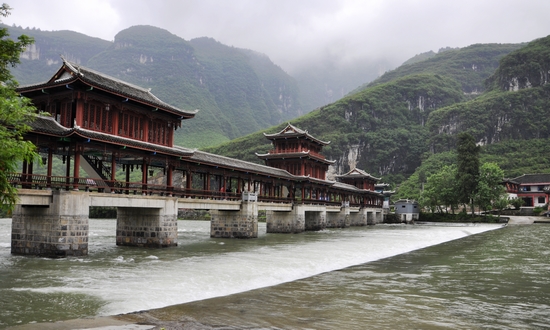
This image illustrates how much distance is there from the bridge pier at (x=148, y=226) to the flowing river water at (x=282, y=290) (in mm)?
2749

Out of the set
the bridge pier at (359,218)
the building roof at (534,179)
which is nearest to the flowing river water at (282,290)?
the bridge pier at (359,218)

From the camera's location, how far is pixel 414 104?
190500 millimetres

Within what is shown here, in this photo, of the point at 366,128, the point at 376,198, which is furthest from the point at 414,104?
the point at 376,198

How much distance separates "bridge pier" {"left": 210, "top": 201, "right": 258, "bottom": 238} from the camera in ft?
135

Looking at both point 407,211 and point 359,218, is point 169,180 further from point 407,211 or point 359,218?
point 407,211

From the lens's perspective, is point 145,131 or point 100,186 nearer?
point 100,186

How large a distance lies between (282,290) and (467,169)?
75.1 meters

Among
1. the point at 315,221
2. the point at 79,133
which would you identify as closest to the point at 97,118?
the point at 79,133

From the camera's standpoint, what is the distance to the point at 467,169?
269 ft

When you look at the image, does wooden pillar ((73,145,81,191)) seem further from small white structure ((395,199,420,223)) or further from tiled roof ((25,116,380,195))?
small white structure ((395,199,420,223))

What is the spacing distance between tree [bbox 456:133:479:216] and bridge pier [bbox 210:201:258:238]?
54.6m

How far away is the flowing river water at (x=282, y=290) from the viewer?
39.5 feet

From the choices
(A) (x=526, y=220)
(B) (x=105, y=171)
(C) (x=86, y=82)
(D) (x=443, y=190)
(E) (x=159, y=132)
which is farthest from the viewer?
(D) (x=443, y=190)

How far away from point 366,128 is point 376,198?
75494 mm
